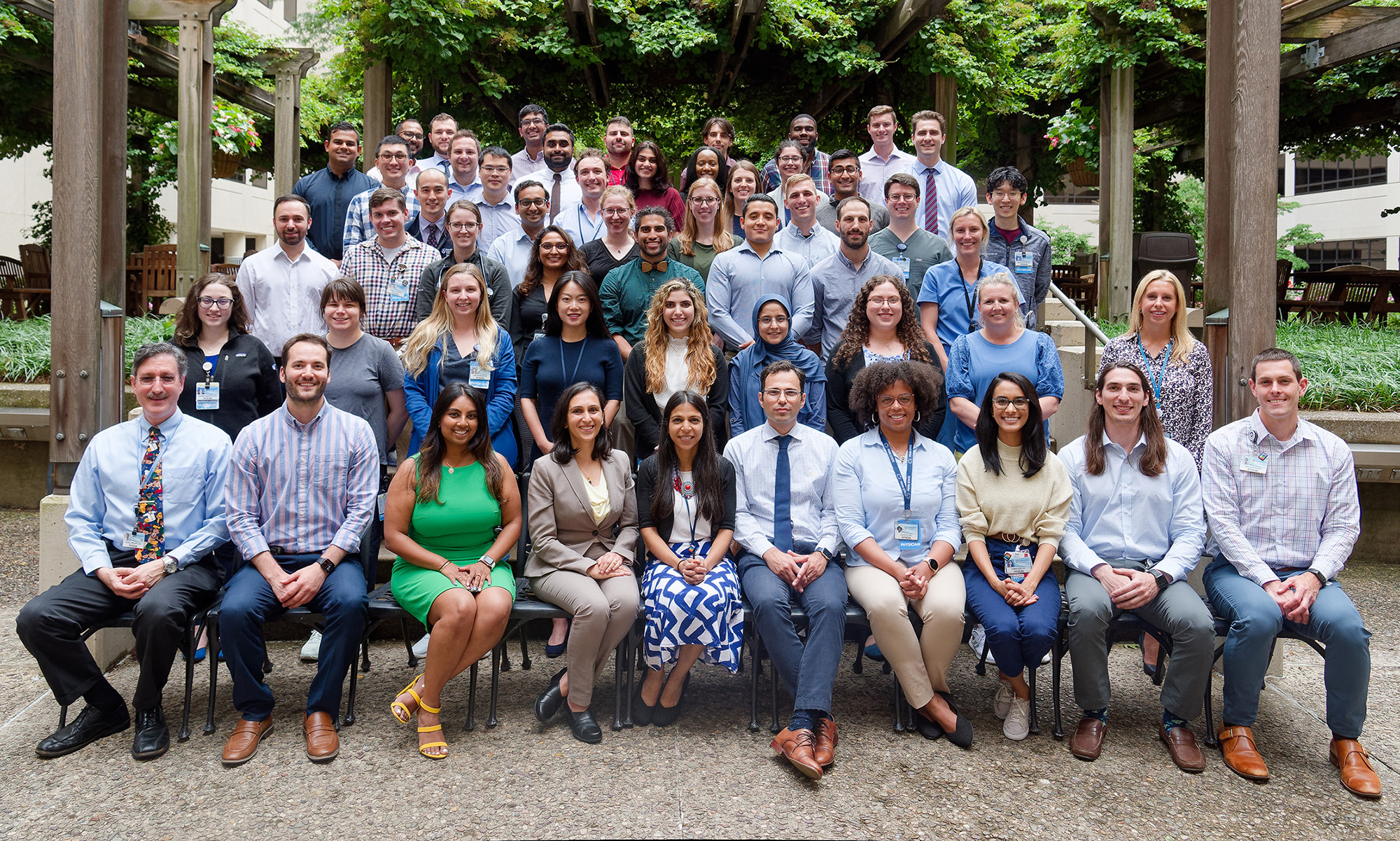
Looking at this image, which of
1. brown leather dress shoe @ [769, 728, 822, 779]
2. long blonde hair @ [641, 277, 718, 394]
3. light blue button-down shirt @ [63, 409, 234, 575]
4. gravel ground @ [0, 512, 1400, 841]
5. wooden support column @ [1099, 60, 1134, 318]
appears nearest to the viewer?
gravel ground @ [0, 512, 1400, 841]

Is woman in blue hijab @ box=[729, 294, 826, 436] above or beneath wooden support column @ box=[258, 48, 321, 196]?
beneath

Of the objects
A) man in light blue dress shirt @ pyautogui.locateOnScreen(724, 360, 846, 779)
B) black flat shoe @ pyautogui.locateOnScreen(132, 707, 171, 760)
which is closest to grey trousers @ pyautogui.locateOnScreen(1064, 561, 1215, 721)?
man in light blue dress shirt @ pyautogui.locateOnScreen(724, 360, 846, 779)

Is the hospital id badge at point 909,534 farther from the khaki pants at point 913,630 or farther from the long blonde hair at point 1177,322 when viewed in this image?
the long blonde hair at point 1177,322

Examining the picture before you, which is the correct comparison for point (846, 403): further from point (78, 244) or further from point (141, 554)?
point (78, 244)

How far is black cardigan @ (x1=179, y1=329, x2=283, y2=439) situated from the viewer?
14.0ft

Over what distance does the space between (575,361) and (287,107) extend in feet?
25.9

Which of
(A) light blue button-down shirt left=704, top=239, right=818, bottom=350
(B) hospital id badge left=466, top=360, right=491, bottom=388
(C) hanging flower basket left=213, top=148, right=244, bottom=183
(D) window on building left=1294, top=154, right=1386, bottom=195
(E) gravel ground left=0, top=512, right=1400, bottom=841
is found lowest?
(E) gravel ground left=0, top=512, right=1400, bottom=841

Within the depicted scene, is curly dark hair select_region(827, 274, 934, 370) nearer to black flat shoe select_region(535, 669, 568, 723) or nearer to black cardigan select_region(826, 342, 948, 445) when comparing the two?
black cardigan select_region(826, 342, 948, 445)

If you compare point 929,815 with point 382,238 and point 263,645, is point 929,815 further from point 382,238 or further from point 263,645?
point 382,238

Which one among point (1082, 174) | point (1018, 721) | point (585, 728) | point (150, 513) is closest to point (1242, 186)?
point (1018, 721)

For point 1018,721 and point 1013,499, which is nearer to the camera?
point 1018,721

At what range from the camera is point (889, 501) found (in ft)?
12.9

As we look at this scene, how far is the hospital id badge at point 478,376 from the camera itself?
15.0 ft

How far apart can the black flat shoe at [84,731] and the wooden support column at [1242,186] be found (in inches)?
191
